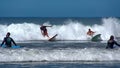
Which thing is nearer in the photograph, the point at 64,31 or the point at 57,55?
the point at 57,55

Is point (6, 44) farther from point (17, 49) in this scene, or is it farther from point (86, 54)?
point (86, 54)

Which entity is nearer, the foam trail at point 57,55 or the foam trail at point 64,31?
the foam trail at point 57,55

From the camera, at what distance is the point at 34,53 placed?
67.3 feet

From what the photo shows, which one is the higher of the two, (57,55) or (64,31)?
(64,31)

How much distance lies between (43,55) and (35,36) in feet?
46.5

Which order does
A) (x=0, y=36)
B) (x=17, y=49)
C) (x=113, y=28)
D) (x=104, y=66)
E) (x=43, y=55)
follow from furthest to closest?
(x=113, y=28) < (x=0, y=36) < (x=17, y=49) < (x=43, y=55) < (x=104, y=66)

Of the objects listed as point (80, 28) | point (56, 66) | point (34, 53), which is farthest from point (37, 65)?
point (80, 28)

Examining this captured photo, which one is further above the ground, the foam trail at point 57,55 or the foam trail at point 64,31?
the foam trail at point 64,31

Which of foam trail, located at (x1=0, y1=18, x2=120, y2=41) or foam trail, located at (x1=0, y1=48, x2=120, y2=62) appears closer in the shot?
foam trail, located at (x1=0, y1=48, x2=120, y2=62)

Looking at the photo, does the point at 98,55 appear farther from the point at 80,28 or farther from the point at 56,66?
the point at 80,28

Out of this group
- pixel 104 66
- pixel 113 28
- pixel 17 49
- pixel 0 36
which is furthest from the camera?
pixel 113 28

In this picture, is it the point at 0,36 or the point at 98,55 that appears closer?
the point at 98,55

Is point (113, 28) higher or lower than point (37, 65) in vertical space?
higher

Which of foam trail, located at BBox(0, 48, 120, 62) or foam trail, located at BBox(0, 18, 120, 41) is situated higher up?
foam trail, located at BBox(0, 18, 120, 41)
